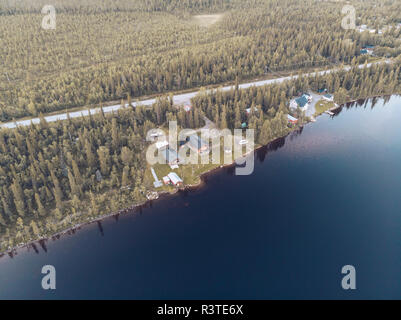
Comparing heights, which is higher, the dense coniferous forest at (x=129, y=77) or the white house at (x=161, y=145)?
the dense coniferous forest at (x=129, y=77)

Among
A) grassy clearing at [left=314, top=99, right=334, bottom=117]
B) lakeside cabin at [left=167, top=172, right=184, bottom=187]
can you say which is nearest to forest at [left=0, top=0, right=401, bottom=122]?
grassy clearing at [left=314, top=99, right=334, bottom=117]

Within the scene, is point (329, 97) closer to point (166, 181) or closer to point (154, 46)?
point (166, 181)

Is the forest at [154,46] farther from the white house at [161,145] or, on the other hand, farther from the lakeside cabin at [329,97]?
the lakeside cabin at [329,97]

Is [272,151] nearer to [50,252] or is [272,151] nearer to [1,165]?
[50,252]
